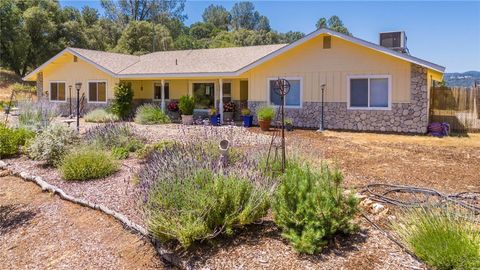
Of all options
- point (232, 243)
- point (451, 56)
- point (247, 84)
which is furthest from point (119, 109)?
point (451, 56)

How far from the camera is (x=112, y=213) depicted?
571 centimetres

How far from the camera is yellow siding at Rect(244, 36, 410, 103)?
46.7ft

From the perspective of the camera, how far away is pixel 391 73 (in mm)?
14273

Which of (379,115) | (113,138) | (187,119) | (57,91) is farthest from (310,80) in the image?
(57,91)

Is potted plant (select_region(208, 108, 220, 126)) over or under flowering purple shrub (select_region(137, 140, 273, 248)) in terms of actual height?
over

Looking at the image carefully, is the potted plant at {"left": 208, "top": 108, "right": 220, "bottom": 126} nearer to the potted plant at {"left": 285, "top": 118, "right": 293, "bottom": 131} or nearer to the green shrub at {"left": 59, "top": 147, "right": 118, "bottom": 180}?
the potted plant at {"left": 285, "top": 118, "right": 293, "bottom": 131}

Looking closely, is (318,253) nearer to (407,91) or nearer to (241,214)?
(241,214)

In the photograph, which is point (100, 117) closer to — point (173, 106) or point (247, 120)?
point (173, 106)

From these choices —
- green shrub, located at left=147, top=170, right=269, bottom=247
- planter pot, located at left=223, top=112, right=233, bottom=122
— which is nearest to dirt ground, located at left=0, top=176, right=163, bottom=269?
green shrub, located at left=147, top=170, right=269, bottom=247

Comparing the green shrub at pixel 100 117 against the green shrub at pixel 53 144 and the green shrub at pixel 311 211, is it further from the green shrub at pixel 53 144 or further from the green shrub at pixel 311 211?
the green shrub at pixel 311 211

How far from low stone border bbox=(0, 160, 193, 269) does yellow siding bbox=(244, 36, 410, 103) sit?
10633mm

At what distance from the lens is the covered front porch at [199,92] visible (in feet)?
62.4

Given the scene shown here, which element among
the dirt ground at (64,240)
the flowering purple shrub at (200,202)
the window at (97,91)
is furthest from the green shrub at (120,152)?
the window at (97,91)

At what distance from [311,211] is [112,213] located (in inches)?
119
